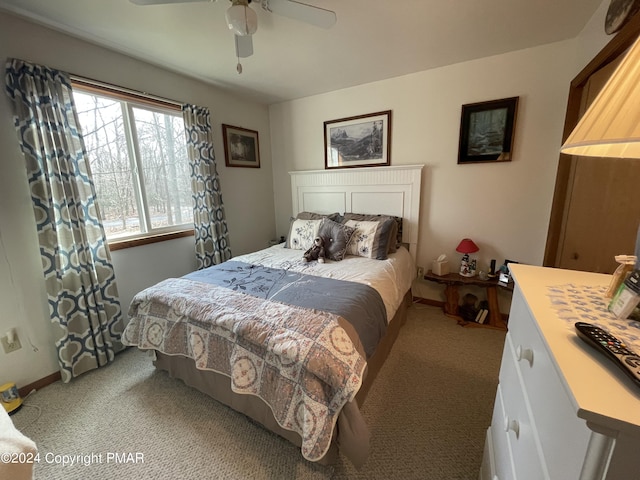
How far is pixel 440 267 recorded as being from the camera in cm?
254

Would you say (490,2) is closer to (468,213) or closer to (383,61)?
(383,61)

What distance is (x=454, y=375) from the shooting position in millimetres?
1807

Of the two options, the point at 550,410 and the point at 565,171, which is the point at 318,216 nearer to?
the point at 565,171

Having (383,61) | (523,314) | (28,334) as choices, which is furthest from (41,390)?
(383,61)

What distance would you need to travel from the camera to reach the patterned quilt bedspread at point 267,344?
1086 millimetres

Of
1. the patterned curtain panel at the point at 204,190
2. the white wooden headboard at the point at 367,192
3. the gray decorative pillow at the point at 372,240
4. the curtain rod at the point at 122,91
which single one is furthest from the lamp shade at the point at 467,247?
the curtain rod at the point at 122,91

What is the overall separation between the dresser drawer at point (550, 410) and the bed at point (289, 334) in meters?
0.65

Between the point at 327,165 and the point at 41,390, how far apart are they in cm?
316

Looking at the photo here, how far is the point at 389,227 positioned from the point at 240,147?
2044 mm

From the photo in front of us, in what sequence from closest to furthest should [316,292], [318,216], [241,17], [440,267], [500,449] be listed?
[500,449] < [241,17] < [316,292] < [440,267] < [318,216]

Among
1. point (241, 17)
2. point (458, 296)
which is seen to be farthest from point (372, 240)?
point (241, 17)

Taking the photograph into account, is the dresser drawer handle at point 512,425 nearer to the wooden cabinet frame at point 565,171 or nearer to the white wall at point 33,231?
the wooden cabinet frame at point 565,171

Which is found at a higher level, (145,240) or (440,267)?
(145,240)

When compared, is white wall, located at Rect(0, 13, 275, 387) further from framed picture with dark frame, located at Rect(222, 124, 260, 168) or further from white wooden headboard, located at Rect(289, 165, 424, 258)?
white wooden headboard, located at Rect(289, 165, 424, 258)
